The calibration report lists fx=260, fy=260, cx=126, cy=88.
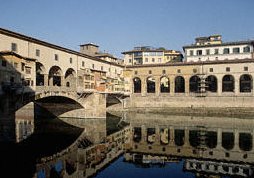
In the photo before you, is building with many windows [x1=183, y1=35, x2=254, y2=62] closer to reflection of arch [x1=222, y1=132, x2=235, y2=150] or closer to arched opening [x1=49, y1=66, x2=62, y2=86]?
reflection of arch [x1=222, y1=132, x2=235, y2=150]

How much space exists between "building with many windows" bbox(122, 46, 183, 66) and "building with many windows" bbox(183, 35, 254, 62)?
541 inches

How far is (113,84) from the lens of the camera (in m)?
60.8

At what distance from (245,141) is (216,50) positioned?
5262 centimetres

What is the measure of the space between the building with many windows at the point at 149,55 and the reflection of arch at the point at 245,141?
63.1m

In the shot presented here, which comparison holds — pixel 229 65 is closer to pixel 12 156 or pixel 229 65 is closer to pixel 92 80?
pixel 92 80

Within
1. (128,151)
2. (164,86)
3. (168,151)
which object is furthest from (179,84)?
(128,151)

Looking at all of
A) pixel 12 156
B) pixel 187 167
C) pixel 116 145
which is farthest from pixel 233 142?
pixel 12 156

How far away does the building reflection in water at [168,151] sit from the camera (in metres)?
23.5

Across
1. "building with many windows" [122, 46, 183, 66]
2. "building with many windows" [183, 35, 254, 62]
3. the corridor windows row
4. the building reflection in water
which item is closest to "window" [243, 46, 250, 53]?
"building with many windows" [183, 35, 254, 62]

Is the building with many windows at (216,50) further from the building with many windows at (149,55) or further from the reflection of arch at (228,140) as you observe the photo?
the reflection of arch at (228,140)

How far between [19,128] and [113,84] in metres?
25.3

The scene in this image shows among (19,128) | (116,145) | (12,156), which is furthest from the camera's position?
(19,128)

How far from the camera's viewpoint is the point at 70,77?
51.8 meters

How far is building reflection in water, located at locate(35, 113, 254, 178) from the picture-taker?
2345 cm
